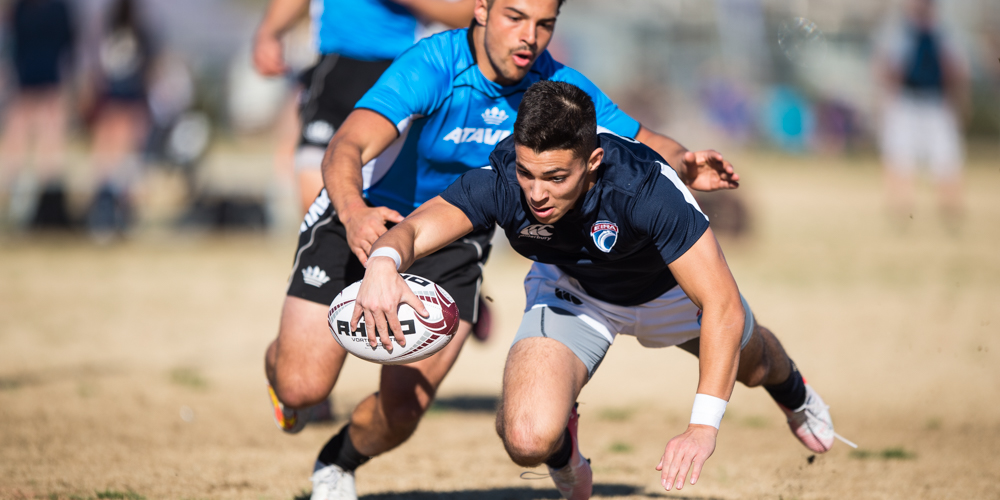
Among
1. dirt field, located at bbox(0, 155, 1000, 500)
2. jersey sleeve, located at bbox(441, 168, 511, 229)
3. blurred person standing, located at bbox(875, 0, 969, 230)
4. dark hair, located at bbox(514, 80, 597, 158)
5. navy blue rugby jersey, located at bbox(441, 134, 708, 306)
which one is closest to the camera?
dark hair, located at bbox(514, 80, 597, 158)

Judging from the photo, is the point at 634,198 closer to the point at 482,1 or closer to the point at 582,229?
the point at 582,229

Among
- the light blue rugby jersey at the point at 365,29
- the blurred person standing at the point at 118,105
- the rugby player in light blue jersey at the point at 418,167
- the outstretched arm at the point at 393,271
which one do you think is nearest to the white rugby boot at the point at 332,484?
the rugby player in light blue jersey at the point at 418,167

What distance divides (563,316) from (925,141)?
1149cm

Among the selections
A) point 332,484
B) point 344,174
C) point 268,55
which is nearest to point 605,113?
point 344,174

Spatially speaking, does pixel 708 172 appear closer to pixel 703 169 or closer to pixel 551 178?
pixel 703 169

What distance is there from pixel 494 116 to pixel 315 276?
47.3 inches

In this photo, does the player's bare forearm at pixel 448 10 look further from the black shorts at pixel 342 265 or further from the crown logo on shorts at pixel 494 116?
the black shorts at pixel 342 265

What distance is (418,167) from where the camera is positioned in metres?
4.43

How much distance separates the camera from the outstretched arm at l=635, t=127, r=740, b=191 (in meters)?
3.98

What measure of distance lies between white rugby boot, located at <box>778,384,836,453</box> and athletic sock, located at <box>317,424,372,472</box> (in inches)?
86.1

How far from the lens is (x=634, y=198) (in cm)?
356

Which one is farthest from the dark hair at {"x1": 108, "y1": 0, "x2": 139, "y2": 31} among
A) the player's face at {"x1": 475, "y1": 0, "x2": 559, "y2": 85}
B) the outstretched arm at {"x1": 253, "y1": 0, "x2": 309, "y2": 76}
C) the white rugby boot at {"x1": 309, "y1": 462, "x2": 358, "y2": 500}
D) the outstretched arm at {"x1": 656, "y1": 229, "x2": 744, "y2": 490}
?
the outstretched arm at {"x1": 656, "y1": 229, "x2": 744, "y2": 490}

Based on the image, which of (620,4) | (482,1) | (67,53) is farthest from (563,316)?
(620,4)

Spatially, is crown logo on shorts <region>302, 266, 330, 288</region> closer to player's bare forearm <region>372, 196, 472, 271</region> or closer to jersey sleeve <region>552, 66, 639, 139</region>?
player's bare forearm <region>372, 196, 472, 271</region>
